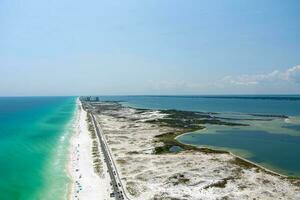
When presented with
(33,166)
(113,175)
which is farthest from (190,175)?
(33,166)

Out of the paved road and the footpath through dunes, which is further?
the footpath through dunes

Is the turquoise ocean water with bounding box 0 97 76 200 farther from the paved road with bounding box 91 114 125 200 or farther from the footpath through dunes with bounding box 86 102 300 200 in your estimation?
the footpath through dunes with bounding box 86 102 300 200

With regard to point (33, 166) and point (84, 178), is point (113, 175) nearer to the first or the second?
point (84, 178)

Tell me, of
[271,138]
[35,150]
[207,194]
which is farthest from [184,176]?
[271,138]

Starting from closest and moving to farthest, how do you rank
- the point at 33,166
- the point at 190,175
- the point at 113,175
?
the point at 113,175, the point at 190,175, the point at 33,166

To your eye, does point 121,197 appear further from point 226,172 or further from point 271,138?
point 271,138

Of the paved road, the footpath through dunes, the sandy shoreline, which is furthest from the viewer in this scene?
the sandy shoreline

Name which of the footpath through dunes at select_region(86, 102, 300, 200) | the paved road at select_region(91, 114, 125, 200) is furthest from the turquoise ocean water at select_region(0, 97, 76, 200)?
Result: the footpath through dunes at select_region(86, 102, 300, 200)

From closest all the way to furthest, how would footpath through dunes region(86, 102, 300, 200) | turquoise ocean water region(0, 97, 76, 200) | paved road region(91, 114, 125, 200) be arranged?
paved road region(91, 114, 125, 200) < footpath through dunes region(86, 102, 300, 200) < turquoise ocean water region(0, 97, 76, 200)

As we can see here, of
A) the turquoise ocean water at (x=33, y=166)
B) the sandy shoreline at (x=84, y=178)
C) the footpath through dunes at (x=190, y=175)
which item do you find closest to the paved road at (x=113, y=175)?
the sandy shoreline at (x=84, y=178)
